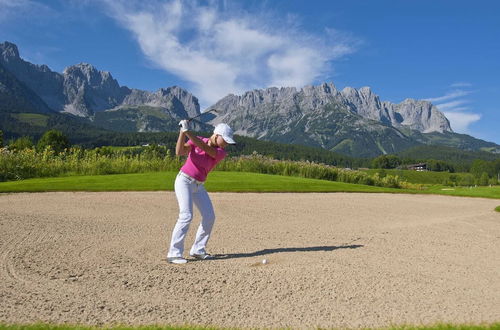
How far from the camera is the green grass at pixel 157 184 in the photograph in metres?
17.1

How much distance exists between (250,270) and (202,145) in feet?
7.51

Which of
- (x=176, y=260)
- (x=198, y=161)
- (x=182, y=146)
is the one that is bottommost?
(x=176, y=260)

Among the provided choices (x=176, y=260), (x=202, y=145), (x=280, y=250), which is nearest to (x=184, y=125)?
(x=202, y=145)

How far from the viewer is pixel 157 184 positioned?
742 inches

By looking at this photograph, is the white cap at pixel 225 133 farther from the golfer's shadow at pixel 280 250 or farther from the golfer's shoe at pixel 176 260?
the golfer's shadow at pixel 280 250

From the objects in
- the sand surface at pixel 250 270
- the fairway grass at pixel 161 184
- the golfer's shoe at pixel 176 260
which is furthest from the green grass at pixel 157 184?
the golfer's shoe at pixel 176 260

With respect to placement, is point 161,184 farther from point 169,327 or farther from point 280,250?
point 169,327

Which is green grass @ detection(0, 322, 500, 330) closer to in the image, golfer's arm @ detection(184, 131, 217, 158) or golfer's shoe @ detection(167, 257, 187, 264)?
golfer's shoe @ detection(167, 257, 187, 264)

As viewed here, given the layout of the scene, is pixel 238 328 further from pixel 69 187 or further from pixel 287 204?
pixel 69 187

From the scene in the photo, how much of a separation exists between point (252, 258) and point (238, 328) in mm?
3423

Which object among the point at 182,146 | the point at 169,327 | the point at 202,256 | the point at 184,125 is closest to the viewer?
the point at 169,327

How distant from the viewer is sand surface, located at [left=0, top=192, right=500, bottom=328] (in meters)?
4.96

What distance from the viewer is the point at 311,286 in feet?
19.8

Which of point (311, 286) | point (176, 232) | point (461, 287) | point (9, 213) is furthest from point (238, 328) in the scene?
point (9, 213)
